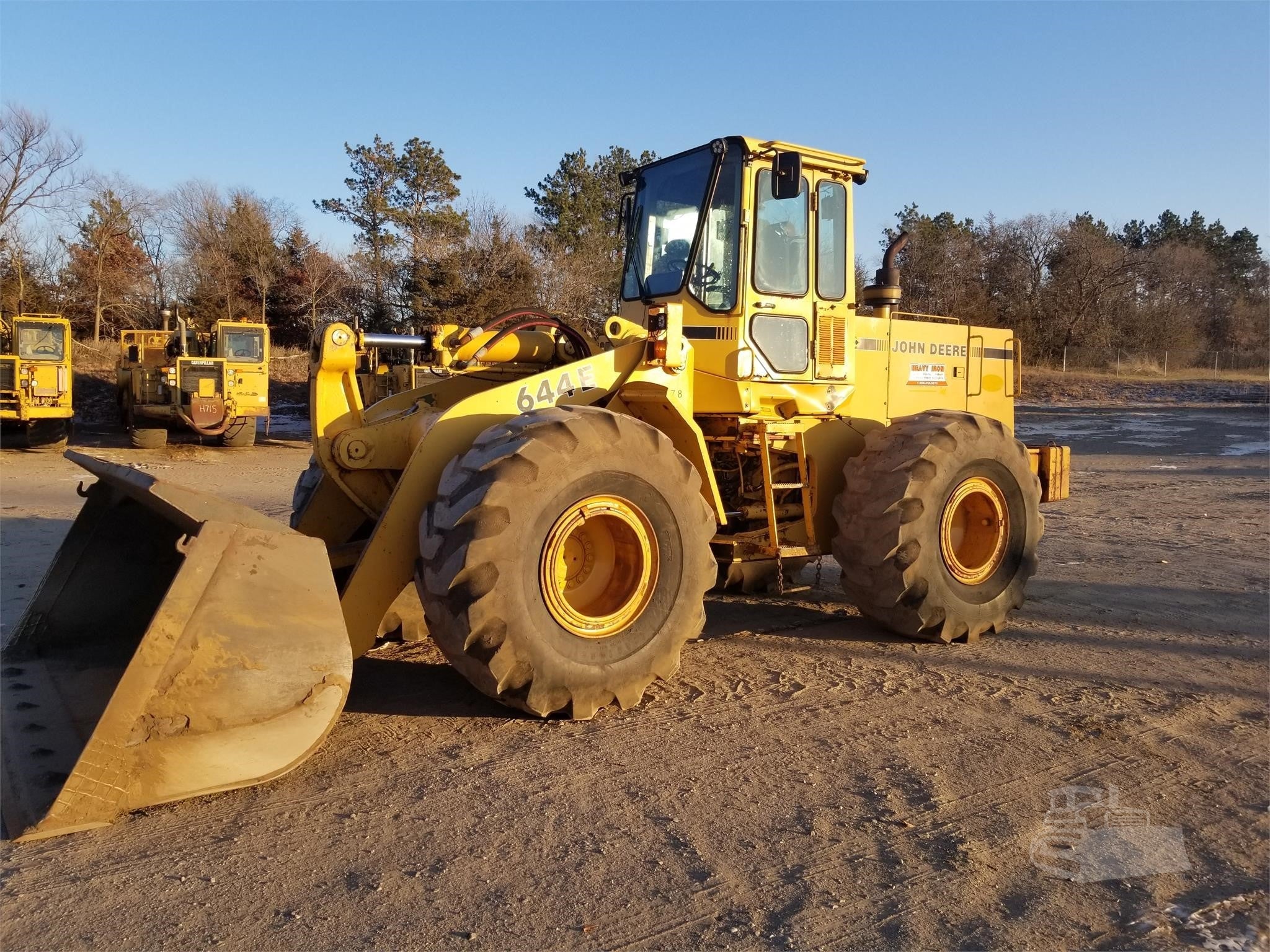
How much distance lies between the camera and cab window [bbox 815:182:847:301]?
641 centimetres

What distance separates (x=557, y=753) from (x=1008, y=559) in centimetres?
382

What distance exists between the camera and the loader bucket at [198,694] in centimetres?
337

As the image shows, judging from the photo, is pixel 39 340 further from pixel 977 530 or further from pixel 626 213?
pixel 977 530

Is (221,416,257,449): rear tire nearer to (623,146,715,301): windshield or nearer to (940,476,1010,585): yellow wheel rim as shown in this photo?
(623,146,715,301): windshield

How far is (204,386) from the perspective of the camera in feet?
69.7

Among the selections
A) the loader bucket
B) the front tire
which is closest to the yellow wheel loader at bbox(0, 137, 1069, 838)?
the loader bucket

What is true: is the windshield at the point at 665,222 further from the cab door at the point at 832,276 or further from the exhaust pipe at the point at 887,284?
the exhaust pipe at the point at 887,284

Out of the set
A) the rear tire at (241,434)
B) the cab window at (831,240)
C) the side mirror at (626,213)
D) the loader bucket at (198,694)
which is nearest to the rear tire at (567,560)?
the loader bucket at (198,694)

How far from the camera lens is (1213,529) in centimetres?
1070

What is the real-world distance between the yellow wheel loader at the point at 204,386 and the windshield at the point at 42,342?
165cm

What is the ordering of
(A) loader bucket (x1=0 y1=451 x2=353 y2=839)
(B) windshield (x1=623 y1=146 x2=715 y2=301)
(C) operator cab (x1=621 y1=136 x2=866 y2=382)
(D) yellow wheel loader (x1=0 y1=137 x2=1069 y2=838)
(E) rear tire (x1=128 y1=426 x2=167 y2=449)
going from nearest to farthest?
(A) loader bucket (x1=0 y1=451 x2=353 y2=839) → (D) yellow wheel loader (x1=0 y1=137 x2=1069 y2=838) → (C) operator cab (x1=621 y1=136 x2=866 y2=382) → (B) windshield (x1=623 y1=146 x2=715 y2=301) → (E) rear tire (x1=128 y1=426 x2=167 y2=449)

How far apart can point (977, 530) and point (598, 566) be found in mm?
3104

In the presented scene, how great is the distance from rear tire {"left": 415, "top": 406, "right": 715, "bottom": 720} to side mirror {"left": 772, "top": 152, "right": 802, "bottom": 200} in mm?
1720

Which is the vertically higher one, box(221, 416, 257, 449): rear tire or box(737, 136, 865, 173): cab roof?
box(737, 136, 865, 173): cab roof
